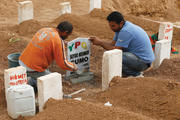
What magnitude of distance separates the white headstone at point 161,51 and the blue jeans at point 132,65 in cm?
43

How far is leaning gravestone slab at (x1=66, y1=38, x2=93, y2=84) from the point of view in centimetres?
598

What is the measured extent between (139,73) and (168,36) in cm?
175

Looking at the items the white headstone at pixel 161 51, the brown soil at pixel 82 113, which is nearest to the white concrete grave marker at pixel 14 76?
the brown soil at pixel 82 113

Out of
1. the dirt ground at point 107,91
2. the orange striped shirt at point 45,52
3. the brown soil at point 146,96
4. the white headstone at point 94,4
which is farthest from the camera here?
the white headstone at point 94,4

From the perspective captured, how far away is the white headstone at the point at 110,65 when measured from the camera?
5184 mm

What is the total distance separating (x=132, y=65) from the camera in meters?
6.20

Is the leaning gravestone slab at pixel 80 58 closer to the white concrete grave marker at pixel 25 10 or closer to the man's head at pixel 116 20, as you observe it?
the man's head at pixel 116 20

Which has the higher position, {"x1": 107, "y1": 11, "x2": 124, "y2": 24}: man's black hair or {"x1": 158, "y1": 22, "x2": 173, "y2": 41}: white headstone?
{"x1": 107, "y1": 11, "x2": 124, "y2": 24}: man's black hair

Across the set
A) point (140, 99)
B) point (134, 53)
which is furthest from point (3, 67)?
point (140, 99)

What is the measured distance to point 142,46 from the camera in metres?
6.14

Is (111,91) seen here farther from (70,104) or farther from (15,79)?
(15,79)

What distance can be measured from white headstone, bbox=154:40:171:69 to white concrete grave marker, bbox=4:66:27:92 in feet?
9.93

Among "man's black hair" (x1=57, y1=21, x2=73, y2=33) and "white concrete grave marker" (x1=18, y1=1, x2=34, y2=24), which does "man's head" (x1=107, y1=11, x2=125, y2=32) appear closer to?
"man's black hair" (x1=57, y1=21, x2=73, y2=33)

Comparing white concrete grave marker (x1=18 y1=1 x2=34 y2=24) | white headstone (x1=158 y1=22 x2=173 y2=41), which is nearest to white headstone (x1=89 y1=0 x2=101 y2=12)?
white concrete grave marker (x1=18 y1=1 x2=34 y2=24)
